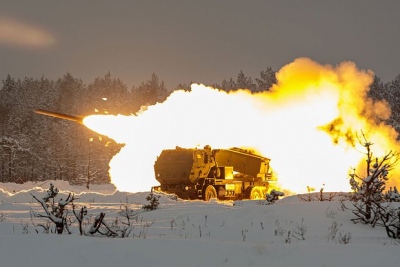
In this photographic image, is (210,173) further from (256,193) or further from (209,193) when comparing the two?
(256,193)

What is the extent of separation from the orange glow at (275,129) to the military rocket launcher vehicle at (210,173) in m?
1.90

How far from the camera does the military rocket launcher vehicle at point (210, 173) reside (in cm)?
2602

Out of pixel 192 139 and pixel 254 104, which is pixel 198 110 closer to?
pixel 192 139

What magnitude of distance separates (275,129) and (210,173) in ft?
29.6

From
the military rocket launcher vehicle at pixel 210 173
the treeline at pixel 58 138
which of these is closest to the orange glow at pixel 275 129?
the military rocket launcher vehicle at pixel 210 173

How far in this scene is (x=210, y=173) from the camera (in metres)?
27.3

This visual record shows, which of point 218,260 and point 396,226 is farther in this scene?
point 396,226

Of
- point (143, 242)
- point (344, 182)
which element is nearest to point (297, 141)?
point (344, 182)

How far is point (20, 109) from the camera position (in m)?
87.8

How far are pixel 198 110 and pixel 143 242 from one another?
23.5 meters

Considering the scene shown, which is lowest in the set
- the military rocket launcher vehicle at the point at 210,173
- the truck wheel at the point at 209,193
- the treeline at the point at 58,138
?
the truck wheel at the point at 209,193

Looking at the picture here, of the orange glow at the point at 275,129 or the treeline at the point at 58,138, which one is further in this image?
the treeline at the point at 58,138

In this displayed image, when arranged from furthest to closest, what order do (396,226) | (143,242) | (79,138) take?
(79,138), (396,226), (143,242)

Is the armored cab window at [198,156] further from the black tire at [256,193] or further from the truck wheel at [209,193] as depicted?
the black tire at [256,193]
